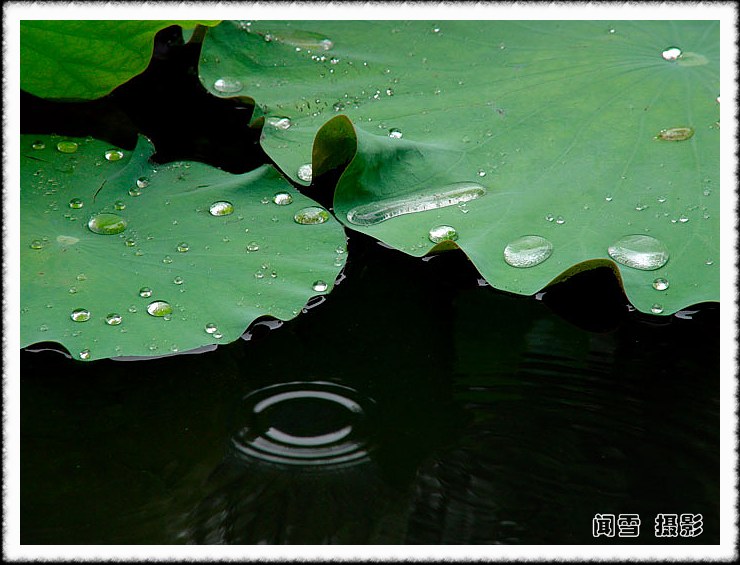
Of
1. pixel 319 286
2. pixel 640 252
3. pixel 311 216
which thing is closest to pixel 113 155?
pixel 311 216

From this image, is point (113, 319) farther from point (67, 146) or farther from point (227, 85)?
point (227, 85)

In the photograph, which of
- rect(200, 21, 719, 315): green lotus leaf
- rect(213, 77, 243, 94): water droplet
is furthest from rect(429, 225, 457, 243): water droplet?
rect(213, 77, 243, 94): water droplet

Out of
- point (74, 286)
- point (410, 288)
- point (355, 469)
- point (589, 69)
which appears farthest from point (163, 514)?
point (589, 69)

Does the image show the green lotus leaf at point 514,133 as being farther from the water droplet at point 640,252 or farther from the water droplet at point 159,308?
the water droplet at point 159,308

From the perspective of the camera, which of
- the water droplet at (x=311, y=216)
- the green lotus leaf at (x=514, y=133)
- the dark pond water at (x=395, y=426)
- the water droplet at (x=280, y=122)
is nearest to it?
the dark pond water at (x=395, y=426)

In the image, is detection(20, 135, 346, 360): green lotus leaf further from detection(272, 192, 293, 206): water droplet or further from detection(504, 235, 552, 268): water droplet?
detection(504, 235, 552, 268): water droplet

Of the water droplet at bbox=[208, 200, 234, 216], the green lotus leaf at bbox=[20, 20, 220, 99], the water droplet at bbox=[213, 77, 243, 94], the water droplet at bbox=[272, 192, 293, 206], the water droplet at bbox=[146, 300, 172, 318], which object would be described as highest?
the green lotus leaf at bbox=[20, 20, 220, 99]

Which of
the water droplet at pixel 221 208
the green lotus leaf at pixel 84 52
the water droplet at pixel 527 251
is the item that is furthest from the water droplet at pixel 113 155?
the water droplet at pixel 527 251
